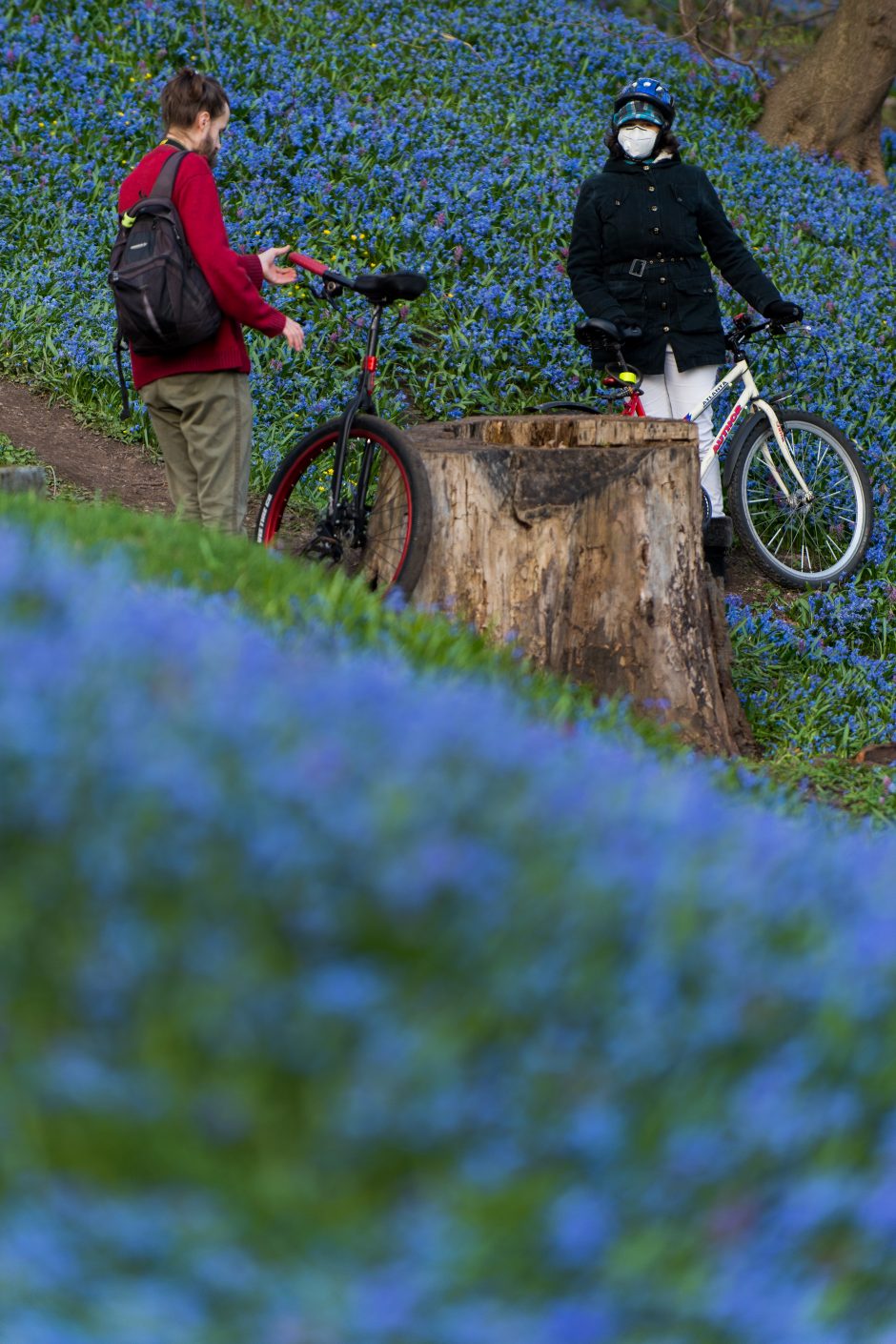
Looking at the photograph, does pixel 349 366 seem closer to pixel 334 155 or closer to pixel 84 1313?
pixel 334 155

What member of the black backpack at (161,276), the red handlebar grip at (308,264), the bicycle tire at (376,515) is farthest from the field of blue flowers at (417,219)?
the black backpack at (161,276)

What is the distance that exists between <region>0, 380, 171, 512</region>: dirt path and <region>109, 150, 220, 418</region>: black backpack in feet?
6.98

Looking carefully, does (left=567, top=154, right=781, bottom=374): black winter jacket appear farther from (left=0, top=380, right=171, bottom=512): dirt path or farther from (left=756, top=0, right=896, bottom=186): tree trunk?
(left=756, top=0, right=896, bottom=186): tree trunk

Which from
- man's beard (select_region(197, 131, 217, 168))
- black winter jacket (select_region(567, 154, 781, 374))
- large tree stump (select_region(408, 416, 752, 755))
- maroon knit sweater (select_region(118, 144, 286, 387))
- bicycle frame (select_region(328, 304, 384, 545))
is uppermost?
black winter jacket (select_region(567, 154, 781, 374))

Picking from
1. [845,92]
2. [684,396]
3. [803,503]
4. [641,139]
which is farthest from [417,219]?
[845,92]

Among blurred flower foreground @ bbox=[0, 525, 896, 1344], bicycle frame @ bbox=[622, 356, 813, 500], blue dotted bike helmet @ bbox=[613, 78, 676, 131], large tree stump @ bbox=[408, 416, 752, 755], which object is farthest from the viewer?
bicycle frame @ bbox=[622, 356, 813, 500]

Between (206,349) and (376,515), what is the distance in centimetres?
83

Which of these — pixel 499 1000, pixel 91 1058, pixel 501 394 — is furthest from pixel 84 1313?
pixel 501 394

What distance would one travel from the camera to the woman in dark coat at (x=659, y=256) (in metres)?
6.40

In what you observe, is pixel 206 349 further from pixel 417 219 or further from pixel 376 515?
pixel 417 219

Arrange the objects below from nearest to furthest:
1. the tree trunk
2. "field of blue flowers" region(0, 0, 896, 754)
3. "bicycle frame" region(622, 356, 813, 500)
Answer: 1. "bicycle frame" region(622, 356, 813, 500)
2. "field of blue flowers" region(0, 0, 896, 754)
3. the tree trunk

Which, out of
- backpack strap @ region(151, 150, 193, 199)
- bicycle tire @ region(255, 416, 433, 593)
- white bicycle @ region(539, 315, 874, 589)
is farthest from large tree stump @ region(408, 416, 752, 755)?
white bicycle @ region(539, 315, 874, 589)

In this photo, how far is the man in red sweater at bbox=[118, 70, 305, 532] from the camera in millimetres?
4590

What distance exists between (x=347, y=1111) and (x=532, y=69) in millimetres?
11897
